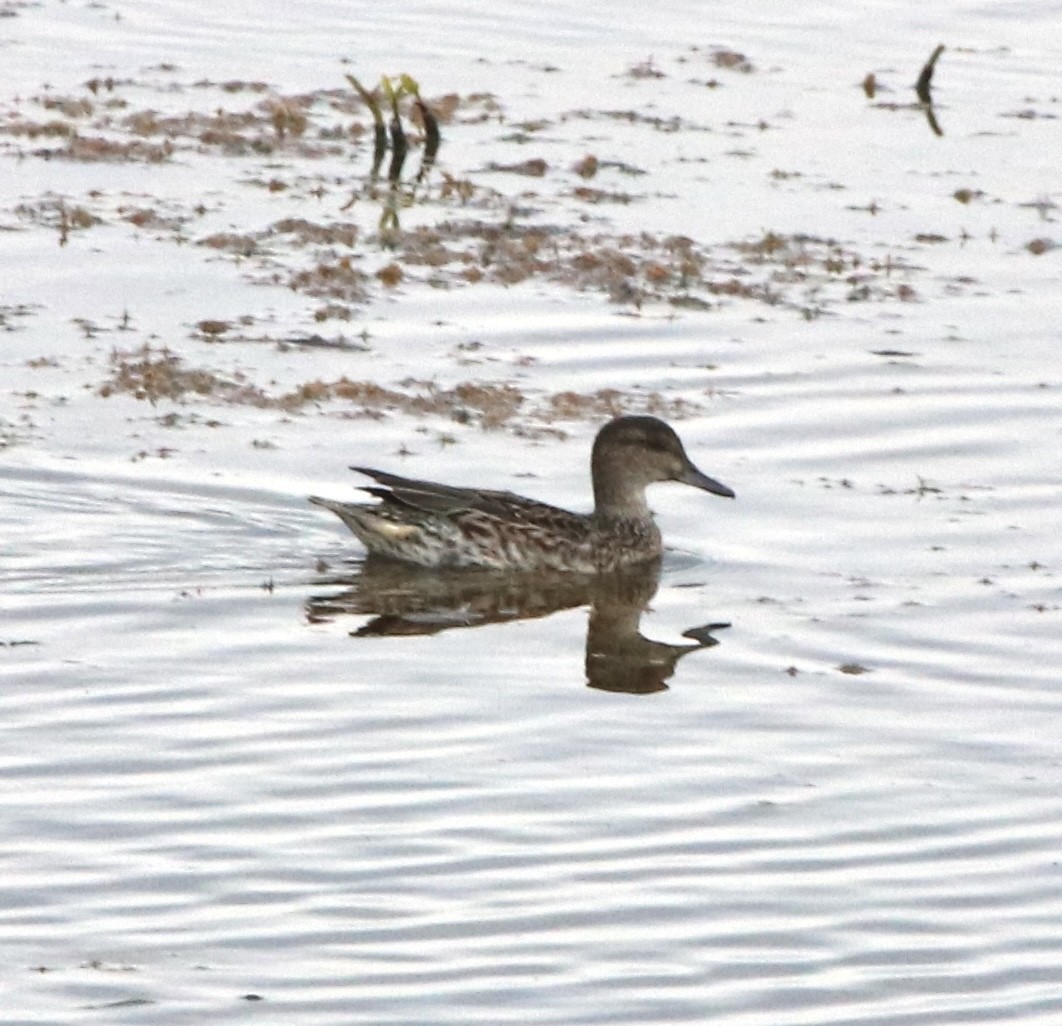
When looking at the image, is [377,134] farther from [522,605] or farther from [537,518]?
[522,605]

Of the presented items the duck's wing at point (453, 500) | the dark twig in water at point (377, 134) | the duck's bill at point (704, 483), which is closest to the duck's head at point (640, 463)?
the duck's bill at point (704, 483)

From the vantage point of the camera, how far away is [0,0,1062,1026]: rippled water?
7391 mm

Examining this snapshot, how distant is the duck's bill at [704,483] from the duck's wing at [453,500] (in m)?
0.72

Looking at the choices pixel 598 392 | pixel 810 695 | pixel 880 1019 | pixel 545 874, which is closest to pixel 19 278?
pixel 598 392

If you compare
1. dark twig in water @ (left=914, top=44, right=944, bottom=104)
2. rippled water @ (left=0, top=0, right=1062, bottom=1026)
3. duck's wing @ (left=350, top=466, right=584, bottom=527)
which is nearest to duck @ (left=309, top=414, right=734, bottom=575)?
duck's wing @ (left=350, top=466, right=584, bottom=527)

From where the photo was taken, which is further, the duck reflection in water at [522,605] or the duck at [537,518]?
the duck at [537,518]

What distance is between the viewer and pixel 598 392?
13711 millimetres

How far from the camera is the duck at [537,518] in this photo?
38.2 feet

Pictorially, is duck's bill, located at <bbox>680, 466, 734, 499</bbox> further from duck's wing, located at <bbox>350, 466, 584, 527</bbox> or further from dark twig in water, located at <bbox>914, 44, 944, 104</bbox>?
dark twig in water, located at <bbox>914, 44, 944, 104</bbox>

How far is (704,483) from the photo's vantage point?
40.0 ft

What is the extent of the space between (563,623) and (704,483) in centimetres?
123

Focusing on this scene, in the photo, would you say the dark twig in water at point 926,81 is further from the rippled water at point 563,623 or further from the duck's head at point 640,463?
the duck's head at point 640,463

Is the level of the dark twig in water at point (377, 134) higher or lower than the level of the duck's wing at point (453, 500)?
higher

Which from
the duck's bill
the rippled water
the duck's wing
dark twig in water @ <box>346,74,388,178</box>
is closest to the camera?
the rippled water
